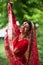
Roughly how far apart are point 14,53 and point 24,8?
82 centimetres

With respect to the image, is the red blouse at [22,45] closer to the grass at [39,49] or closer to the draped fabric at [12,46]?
the draped fabric at [12,46]

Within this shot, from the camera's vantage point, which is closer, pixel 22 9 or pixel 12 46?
pixel 12 46

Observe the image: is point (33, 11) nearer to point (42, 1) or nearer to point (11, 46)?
point (42, 1)

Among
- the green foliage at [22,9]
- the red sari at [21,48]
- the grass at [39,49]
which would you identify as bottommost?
the grass at [39,49]

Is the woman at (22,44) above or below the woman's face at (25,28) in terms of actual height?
below

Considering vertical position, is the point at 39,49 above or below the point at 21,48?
below

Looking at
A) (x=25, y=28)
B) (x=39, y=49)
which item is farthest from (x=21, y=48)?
(x=39, y=49)

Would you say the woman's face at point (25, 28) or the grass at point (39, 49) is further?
the grass at point (39, 49)

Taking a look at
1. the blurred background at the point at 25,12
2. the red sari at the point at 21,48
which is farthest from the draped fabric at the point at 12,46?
the blurred background at the point at 25,12

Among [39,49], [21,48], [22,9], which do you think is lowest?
[39,49]

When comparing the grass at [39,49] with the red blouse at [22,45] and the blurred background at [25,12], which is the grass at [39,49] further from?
the red blouse at [22,45]

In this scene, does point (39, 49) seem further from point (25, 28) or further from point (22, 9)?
point (25, 28)

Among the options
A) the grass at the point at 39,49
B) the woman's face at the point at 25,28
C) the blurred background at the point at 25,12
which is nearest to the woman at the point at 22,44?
the woman's face at the point at 25,28

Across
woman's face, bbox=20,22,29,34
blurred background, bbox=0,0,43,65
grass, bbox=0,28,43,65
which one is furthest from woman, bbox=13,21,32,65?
grass, bbox=0,28,43,65
